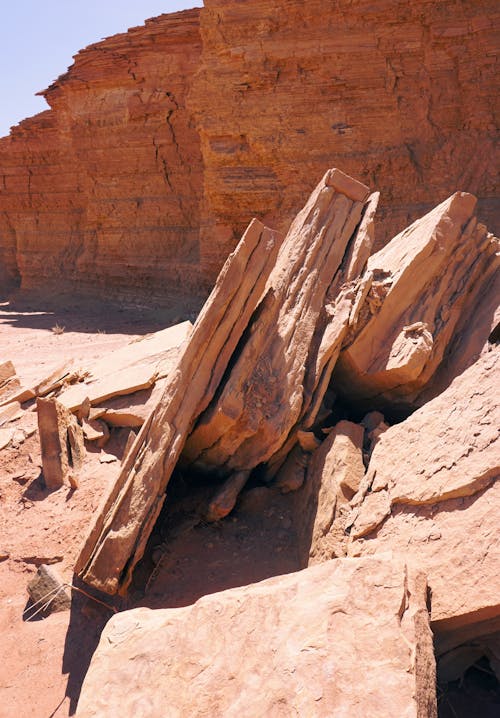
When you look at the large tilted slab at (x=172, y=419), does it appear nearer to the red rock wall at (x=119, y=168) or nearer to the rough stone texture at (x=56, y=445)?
the rough stone texture at (x=56, y=445)

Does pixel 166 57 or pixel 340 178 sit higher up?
pixel 166 57

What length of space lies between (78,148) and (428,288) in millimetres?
11646

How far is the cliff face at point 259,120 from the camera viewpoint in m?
8.91

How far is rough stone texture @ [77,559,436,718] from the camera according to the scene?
1.76 metres

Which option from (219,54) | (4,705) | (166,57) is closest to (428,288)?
(4,705)

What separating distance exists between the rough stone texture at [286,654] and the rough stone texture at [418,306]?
6.18 ft

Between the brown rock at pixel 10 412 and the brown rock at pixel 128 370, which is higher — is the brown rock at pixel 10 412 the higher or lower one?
the lower one

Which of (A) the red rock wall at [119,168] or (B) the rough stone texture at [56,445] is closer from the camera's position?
(B) the rough stone texture at [56,445]

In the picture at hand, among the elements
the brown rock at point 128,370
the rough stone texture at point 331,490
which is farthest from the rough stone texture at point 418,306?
the brown rock at point 128,370

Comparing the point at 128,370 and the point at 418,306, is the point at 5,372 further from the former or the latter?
the point at 418,306

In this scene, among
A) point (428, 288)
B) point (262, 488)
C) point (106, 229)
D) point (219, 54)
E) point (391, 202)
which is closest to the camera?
point (262, 488)

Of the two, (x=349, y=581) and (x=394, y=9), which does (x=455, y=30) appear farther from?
(x=349, y=581)

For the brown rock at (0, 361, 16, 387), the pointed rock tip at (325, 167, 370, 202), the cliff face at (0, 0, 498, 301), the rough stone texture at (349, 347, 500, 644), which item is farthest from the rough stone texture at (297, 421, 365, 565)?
the cliff face at (0, 0, 498, 301)

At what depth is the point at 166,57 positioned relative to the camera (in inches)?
464
